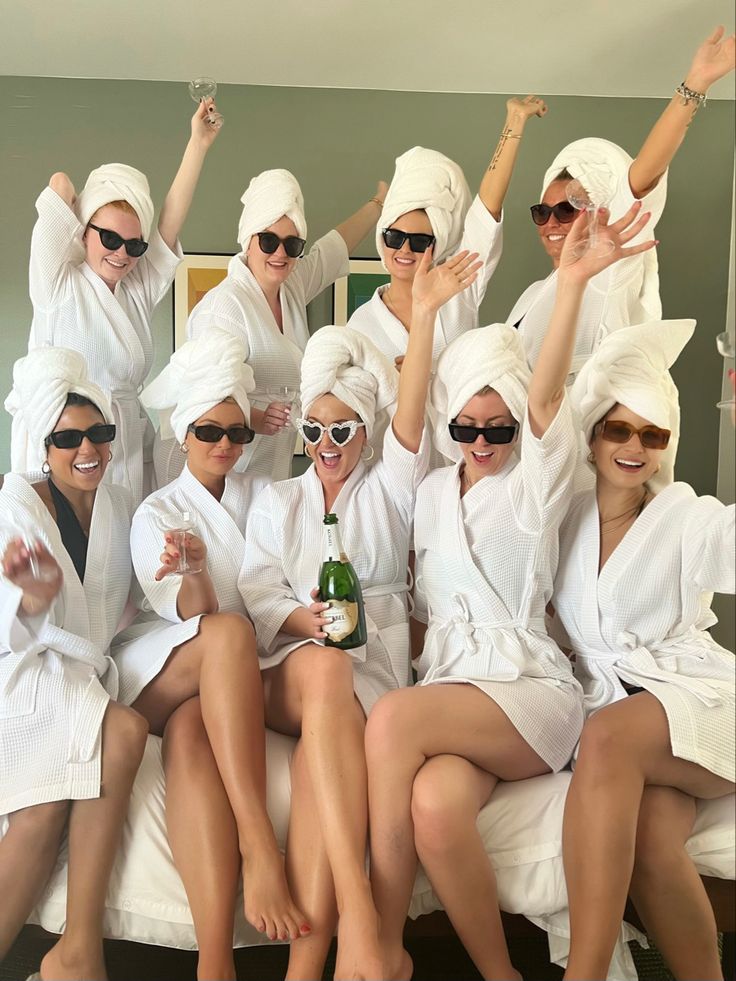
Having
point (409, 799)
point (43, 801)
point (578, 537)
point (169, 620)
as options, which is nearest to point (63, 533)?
point (169, 620)

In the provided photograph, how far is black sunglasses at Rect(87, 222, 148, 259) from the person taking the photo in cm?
180

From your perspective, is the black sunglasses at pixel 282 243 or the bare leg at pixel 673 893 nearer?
the bare leg at pixel 673 893

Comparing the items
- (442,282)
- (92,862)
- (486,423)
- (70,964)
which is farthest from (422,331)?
(70,964)

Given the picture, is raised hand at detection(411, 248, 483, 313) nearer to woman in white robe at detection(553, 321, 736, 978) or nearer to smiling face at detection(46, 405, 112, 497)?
woman in white robe at detection(553, 321, 736, 978)

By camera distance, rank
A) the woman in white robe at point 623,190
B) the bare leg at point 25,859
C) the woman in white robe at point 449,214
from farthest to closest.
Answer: the woman in white robe at point 449,214
the woman in white robe at point 623,190
the bare leg at point 25,859

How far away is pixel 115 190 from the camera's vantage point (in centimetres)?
178

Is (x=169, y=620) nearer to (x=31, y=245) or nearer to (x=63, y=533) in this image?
(x=63, y=533)

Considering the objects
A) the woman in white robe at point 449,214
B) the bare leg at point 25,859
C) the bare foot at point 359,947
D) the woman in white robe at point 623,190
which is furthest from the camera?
the woman in white robe at point 449,214

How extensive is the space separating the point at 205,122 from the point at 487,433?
832 millimetres

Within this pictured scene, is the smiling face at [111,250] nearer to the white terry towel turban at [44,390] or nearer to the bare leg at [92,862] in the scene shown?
the white terry towel turban at [44,390]

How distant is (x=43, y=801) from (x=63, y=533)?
0.48 meters

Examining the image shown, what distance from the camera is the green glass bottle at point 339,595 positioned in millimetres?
1677

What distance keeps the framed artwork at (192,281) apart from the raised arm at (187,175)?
55 mm

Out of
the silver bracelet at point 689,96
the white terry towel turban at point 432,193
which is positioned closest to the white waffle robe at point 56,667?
the white terry towel turban at point 432,193
